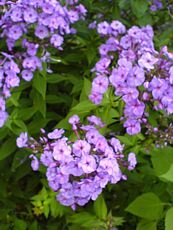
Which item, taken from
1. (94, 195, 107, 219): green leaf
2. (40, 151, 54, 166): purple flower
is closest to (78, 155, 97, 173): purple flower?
(40, 151, 54, 166): purple flower

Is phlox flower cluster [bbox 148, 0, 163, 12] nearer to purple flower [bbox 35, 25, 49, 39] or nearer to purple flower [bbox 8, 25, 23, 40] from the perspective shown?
purple flower [bbox 35, 25, 49, 39]

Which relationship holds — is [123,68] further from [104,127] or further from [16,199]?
[16,199]

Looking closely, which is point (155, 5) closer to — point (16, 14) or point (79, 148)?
point (16, 14)

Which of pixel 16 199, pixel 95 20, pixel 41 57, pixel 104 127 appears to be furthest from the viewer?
pixel 95 20

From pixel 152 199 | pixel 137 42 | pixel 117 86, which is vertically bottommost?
pixel 152 199

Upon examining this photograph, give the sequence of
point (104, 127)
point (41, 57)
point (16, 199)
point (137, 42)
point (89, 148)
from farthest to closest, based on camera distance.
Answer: point (16, 199)
point (41, 57)
point (137, 42)
point (104, 127)
point (89, 148)

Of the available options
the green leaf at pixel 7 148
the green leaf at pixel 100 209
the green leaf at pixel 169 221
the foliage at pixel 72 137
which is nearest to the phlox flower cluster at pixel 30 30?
the foliage at pixel 72 137

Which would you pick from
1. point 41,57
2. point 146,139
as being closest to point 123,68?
point 146,139

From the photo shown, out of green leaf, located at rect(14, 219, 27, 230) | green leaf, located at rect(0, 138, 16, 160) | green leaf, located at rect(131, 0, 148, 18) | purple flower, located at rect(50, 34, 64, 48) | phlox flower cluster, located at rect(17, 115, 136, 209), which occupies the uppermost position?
green leaf, located at rect(131, 0, 148, 18)
